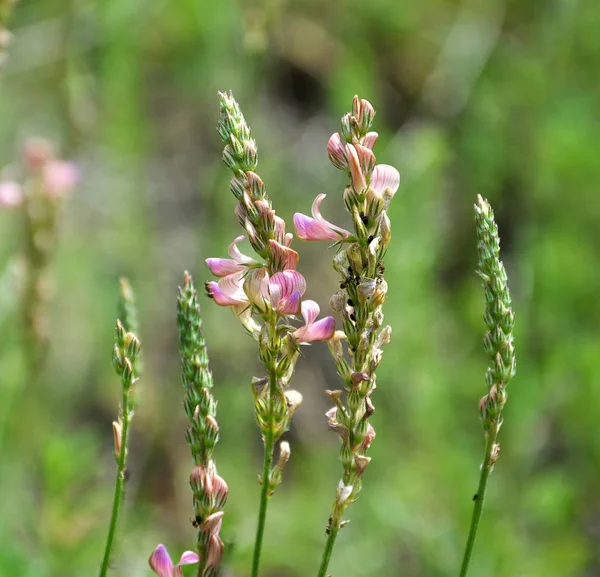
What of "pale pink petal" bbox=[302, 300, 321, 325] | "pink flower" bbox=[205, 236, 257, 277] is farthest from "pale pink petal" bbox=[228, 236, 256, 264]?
"pale pink petal" bbox=[302, 300, 321, 325]

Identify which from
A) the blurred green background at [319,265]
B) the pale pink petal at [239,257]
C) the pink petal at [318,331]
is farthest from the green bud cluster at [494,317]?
the blurred green background at [319,265]

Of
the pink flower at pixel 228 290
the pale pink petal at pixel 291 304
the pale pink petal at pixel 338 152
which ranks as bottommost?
the pale pink petal at pixel 291 304

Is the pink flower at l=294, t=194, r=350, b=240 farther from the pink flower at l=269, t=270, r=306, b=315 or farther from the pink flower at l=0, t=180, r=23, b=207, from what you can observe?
the pink flower at l=0, t=180, r=23, b=207

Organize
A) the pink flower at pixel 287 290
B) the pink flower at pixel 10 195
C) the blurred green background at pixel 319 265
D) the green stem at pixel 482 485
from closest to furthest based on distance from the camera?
the pink flower at pixel 287 290 < the green stem at pixel 482 485 < the pink flower at pixel 10 195 < the blurred green background at pixel 319 265

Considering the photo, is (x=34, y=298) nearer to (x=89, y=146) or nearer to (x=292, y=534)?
(x=292, y=534)

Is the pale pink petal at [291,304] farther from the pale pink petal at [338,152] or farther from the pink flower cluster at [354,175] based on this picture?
the pale pink petal at [338,152]

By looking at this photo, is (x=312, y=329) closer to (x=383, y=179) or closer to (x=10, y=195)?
(x=383, y=179)

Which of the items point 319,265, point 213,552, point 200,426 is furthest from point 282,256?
point 319,265
